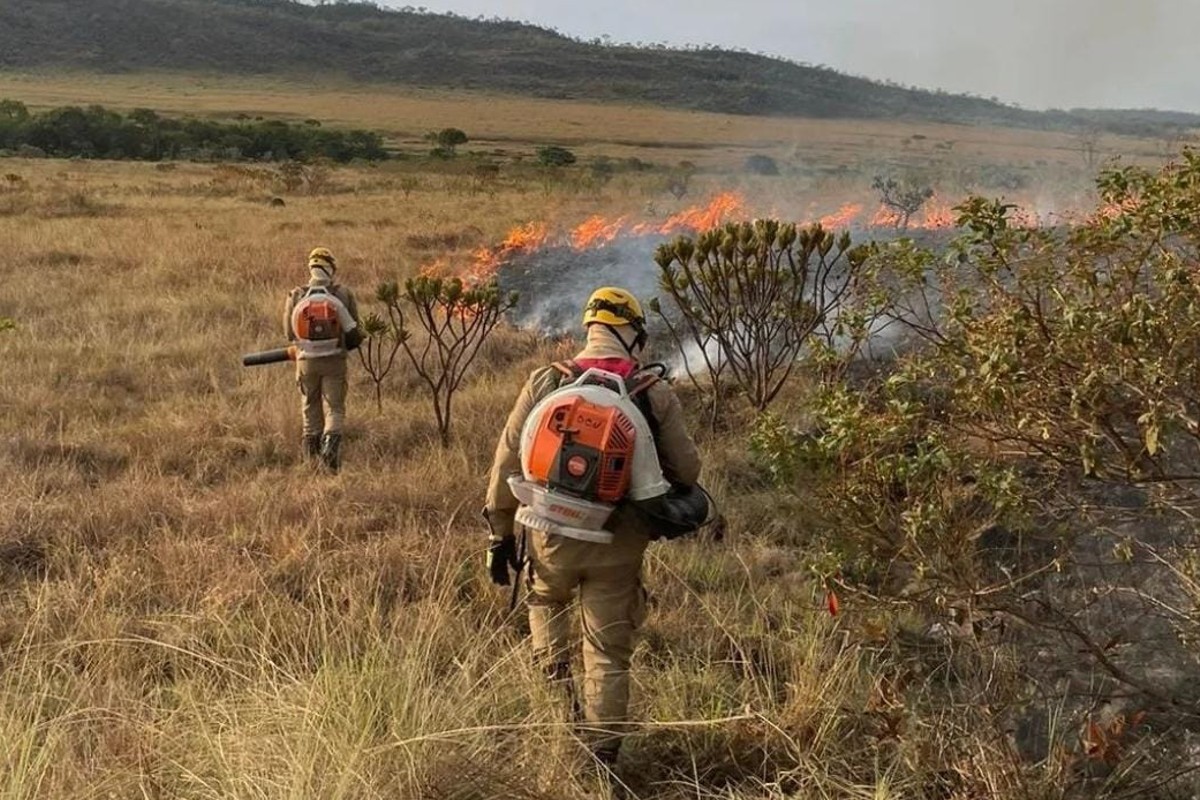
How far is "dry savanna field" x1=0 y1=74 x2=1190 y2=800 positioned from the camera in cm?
271

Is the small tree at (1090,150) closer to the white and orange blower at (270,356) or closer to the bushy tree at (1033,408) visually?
the white and orange blower at (270,356)

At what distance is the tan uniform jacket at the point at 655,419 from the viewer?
322cm

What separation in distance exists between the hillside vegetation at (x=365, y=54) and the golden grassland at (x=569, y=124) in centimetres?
424

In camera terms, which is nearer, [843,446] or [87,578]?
[843,446]

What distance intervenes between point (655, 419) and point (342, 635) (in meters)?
1.47

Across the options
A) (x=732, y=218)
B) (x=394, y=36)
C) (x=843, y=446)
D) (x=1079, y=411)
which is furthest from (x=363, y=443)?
(x=394, y=36)

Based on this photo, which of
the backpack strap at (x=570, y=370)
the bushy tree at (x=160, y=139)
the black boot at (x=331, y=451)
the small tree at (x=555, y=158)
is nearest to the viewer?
the backpack strap at (x=570, y=370)

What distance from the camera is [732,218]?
519 inches

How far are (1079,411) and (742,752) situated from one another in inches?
60.7

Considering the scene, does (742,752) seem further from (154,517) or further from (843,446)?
(154,517)

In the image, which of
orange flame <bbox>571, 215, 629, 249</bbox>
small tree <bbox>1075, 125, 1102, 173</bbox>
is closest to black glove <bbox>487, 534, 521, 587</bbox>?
orange flame <bbox>571, 215, 629, 249</bbox>

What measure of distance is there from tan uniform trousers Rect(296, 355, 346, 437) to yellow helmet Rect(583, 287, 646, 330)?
12.1 ft

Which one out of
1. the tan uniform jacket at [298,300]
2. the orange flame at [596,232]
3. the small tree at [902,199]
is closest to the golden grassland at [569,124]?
the small tree at [902,199]

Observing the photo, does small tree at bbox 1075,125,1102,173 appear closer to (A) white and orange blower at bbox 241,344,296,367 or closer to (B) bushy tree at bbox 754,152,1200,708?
(A) white and orange blower at bbox 241,344,296,367
